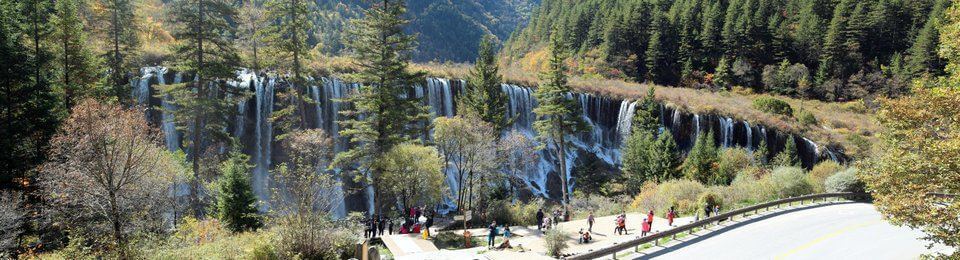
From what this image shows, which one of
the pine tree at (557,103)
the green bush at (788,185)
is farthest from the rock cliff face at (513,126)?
the green bush at (788,185)

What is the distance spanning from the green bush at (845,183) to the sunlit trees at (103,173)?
111 ft

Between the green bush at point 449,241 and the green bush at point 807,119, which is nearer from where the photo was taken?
the green bush at point 449,241

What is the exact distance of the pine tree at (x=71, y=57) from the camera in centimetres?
2139

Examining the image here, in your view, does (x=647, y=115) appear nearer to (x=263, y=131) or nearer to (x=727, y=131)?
(x=727, y=131)

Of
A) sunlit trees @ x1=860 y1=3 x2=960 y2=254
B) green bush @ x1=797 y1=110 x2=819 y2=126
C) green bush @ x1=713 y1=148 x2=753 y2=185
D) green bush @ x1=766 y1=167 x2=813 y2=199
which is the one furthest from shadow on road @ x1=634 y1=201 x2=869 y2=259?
green bush @ x1=797 y1=110 x2=819 y2=126

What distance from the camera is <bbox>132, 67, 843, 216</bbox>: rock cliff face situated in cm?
3378

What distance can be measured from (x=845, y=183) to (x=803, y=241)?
14246 millimetres

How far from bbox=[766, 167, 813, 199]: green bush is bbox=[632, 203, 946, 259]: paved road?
520 centimetres

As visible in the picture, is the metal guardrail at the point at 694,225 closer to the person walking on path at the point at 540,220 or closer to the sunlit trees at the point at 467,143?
the person walking on path at the point at 540,220

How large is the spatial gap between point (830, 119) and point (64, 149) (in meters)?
62.5

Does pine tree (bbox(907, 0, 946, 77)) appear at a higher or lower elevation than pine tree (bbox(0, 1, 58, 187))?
higher

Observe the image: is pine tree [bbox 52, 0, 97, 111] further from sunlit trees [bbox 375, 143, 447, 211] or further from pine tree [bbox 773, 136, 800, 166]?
pine tree [bbox 773, 136, 800, 166]

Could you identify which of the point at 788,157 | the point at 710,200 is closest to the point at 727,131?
the point at 788,157

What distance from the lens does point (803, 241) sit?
16109mm
